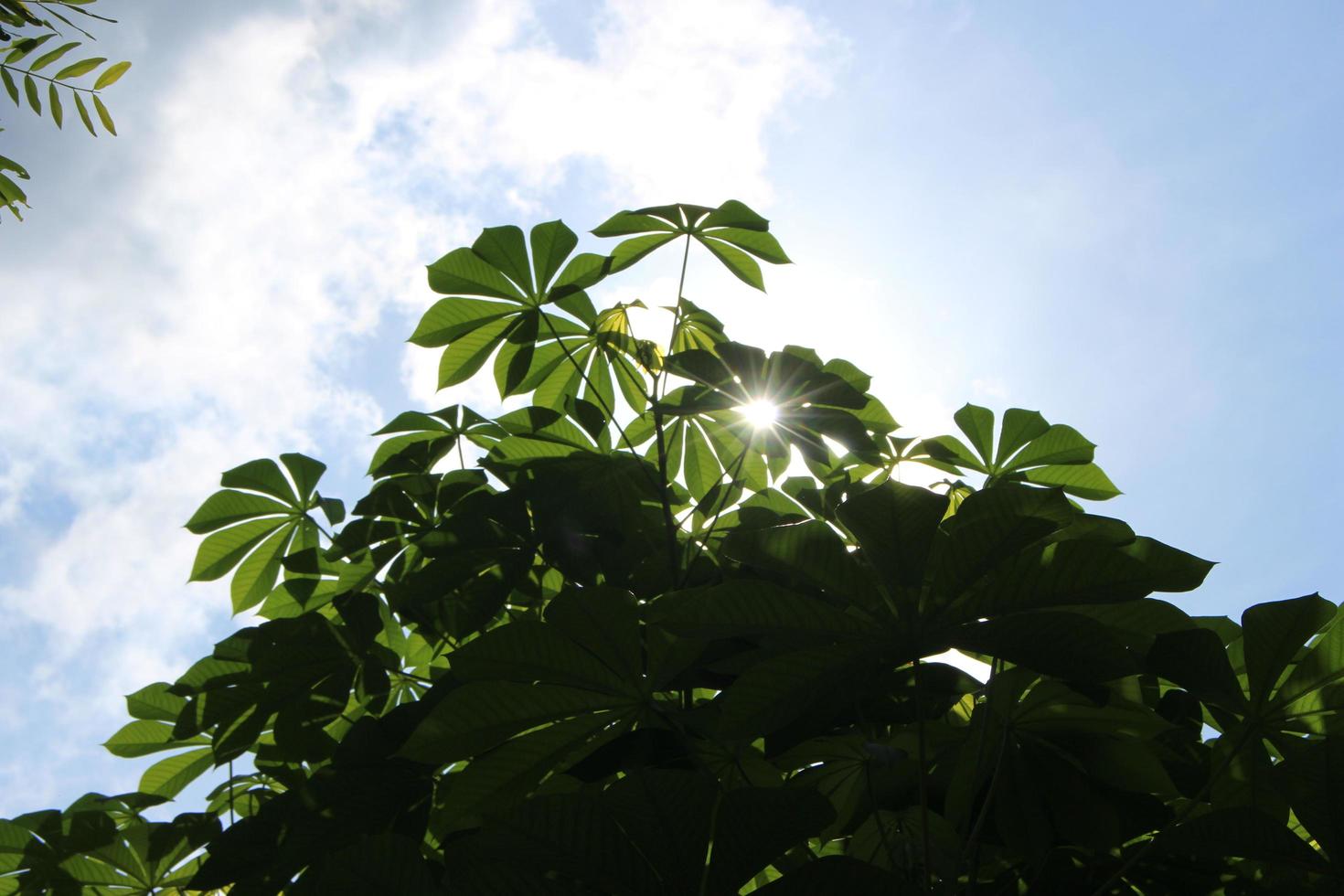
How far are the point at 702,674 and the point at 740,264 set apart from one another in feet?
3.67

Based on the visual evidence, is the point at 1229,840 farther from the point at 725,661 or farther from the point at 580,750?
the point at 580,750

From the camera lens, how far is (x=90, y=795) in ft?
6.33

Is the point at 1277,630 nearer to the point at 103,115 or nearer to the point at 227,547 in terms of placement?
the point at 227,547

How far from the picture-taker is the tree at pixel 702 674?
92 centimetres

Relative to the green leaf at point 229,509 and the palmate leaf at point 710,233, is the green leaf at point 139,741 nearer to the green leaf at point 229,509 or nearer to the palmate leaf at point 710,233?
the green leaf at point 229,509

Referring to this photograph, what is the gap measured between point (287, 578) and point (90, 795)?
589 mm

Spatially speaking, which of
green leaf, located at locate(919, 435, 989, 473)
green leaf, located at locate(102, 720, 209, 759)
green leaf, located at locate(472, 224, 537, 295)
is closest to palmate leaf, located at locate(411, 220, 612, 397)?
green leaf, located at locate(472, 224, 537, 295)

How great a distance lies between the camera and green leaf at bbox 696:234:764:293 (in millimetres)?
2111

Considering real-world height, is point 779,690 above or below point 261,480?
below

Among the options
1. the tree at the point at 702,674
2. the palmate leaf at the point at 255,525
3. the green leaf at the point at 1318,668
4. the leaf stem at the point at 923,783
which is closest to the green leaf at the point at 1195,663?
the tree at the point at 702,674

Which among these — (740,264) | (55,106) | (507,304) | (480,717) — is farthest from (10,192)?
(480,717)

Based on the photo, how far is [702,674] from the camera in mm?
1303

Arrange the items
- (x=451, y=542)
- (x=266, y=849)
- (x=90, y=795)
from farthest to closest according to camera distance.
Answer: (x=90, y=795) → (x=451, y=542) → (x=266, y=849)

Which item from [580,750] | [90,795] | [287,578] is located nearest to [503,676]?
[580,750]
